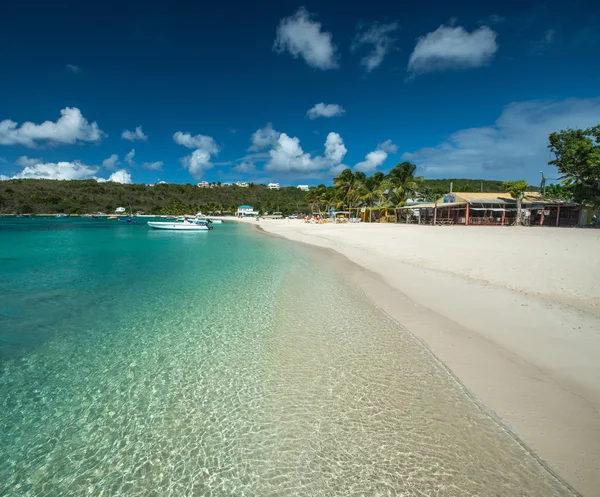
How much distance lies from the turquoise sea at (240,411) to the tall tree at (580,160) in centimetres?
3399

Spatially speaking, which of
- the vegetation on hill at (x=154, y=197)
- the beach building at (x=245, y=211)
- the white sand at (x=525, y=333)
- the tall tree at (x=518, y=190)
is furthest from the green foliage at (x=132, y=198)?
the white sand at (x=525, y=333)

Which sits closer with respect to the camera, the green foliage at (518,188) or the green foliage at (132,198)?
the green foliage at (518,188)

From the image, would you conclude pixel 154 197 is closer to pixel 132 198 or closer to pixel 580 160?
pixel 132 198

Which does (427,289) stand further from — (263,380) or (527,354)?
(263,380)

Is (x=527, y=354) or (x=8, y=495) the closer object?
(x=8, y=495)

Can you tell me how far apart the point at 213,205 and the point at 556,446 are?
118m

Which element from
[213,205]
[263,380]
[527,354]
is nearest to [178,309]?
[263,380]

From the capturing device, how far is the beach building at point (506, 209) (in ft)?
119

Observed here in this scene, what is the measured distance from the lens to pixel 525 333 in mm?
A: 5977

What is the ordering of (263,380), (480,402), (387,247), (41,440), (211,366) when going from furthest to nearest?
1. (387,247)
2. (211,366)
3. (263,380)
4. (480,402)
5. (41,440)

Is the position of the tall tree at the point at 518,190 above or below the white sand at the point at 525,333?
above

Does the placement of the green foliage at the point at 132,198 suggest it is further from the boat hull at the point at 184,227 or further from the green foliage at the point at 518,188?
the green foliage at the point at 518,188

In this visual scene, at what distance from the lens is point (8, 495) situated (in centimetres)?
300

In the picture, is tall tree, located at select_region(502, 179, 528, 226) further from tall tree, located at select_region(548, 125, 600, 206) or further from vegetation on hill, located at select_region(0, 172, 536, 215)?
vegetation on hill, located at select_region(0, 172, 536, 215)
